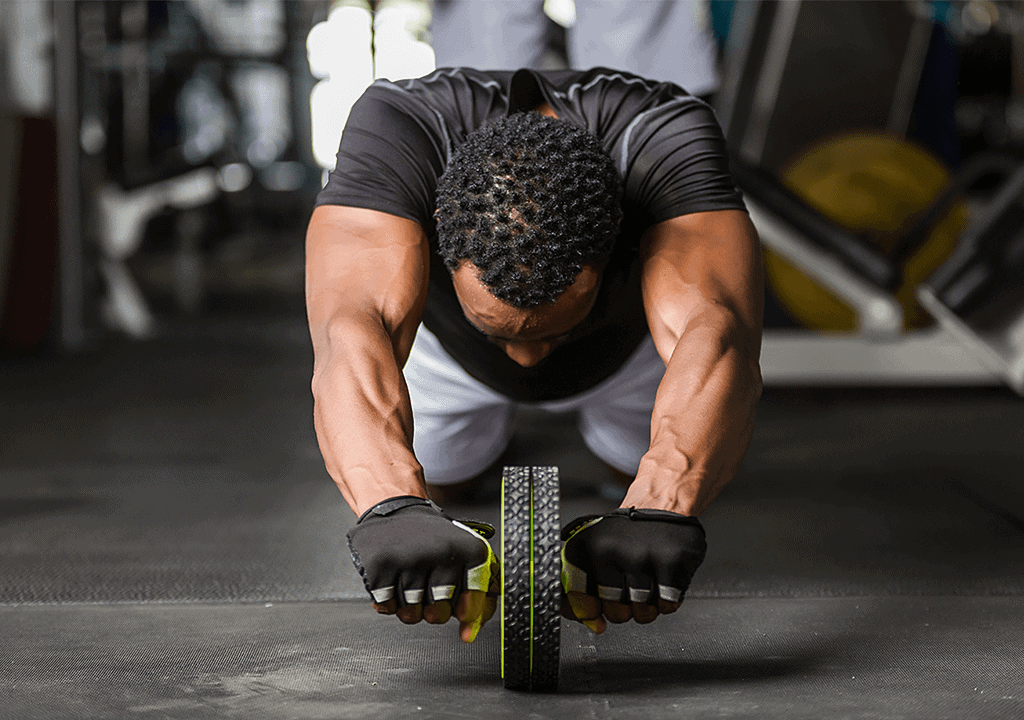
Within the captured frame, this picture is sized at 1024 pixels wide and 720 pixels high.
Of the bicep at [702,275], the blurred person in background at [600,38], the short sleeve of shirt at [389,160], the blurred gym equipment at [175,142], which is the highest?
the blurred person in background at [600,38]

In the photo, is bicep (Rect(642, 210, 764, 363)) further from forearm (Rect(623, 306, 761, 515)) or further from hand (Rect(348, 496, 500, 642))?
hand (Rect(348, 496, 500, 642))

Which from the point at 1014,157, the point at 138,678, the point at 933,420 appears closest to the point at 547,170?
the point at 138,678

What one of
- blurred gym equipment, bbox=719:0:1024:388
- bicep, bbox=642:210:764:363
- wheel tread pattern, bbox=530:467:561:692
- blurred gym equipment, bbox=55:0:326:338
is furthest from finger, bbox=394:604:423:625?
blurred gym equipment, bbox=55:0:326:338

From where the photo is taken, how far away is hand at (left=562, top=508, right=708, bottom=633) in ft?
2.84

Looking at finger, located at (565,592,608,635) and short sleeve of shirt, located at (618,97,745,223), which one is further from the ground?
short sleeve of shirt, located at (618,97,745,223)

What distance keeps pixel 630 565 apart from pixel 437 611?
17cm

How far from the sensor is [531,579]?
0.85 metres

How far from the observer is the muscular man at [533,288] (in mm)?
877

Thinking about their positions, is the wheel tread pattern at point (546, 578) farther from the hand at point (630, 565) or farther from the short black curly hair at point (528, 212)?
the short black curly hair at point (528, 212)

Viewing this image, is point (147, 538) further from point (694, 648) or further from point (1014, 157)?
point (1014, 157)

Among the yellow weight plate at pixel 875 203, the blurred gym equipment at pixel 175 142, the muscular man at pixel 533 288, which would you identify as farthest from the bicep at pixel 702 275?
the blurred gym equipment at pixel 175 142

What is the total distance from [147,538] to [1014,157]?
242cm

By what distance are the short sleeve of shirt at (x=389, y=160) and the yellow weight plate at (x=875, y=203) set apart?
185cm

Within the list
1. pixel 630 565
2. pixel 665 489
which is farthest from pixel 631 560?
pixel 665 489
